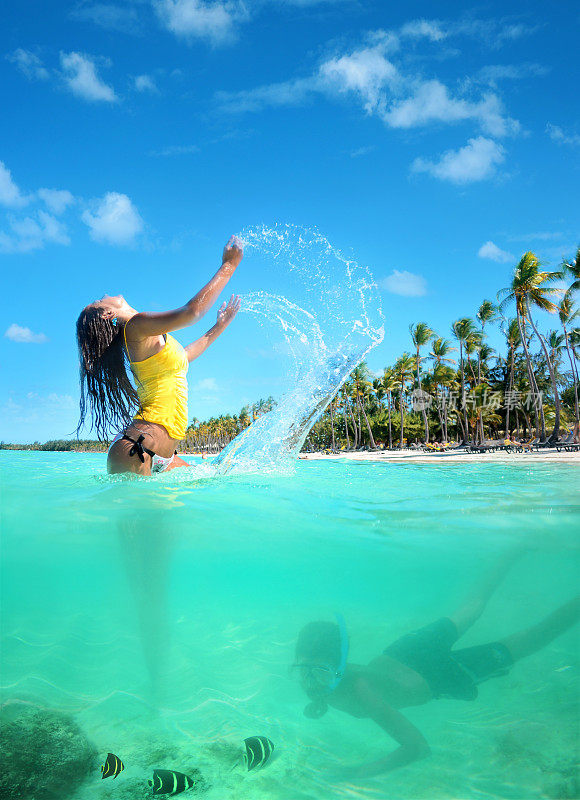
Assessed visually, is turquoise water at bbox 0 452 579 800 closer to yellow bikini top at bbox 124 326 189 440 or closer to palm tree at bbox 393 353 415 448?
yellow bikini top at bbox 124 326 189 440

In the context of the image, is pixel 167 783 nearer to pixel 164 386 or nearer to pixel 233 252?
pixel 164 386

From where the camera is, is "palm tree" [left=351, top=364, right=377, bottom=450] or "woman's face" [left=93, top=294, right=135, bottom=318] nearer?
"woman's face" [left=93, top=294, right=135, bottom=318]

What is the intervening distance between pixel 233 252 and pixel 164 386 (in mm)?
1097

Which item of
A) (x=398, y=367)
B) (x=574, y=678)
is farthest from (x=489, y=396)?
(x=574, y=678)

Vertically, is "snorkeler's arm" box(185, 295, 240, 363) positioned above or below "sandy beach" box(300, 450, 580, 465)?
above

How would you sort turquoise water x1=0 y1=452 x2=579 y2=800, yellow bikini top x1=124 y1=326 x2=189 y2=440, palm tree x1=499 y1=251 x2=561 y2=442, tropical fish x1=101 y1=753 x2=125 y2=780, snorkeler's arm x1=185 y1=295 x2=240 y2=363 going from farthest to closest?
1. palm tree x1=499 y1=251 x2=561 y2=442
2. snorkeler's arm x1=185 y1=295 x2=240 y2=363
3. yellow bikini top x1=124 y1=326 x2=189 y2=440
4. turquoise water x1=0 y1=452 x2=579 y2=800
5. tropical fish x1=101 y1=753 x2=125 y2=780

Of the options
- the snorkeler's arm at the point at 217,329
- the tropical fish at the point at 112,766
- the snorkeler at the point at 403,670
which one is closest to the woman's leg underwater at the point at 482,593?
the snorkeler at the point at 403,670

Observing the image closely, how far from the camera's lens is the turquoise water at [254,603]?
346 cm

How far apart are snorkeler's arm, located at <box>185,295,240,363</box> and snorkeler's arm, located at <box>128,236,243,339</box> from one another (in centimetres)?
89

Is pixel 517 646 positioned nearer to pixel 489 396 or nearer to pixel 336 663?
pixel 336 663

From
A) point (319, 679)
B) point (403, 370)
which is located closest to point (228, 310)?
point (319, 679)

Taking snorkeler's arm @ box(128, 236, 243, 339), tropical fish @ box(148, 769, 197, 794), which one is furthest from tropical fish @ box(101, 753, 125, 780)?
snorkeler's arm @ box(128, 236, 243, 339)

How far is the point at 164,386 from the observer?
369 cm

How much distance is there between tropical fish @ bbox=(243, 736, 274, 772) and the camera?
121 inches
